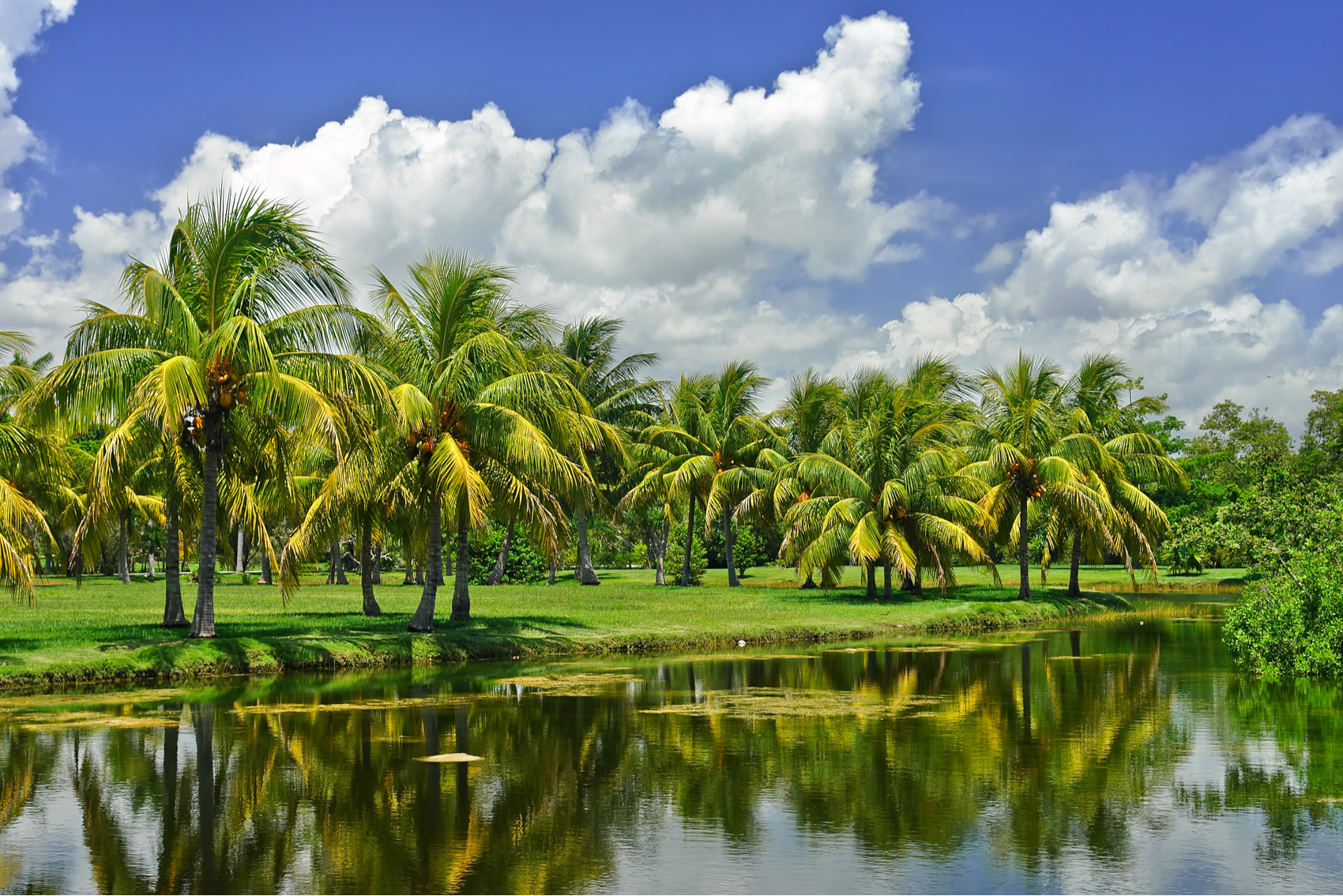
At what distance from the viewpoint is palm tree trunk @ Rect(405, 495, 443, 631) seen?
23.7 m

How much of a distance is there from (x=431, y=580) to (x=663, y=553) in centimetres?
3318

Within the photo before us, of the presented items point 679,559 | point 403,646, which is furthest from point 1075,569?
point 403,646

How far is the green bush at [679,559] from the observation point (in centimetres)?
5612

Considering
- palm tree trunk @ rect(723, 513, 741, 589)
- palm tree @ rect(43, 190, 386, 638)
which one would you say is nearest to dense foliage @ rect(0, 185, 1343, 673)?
palm tree @ rect(43, 190, 386, 638)

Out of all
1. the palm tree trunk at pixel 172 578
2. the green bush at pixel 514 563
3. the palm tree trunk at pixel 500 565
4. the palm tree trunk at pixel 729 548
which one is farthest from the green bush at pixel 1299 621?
the green bush at pixel 514 563

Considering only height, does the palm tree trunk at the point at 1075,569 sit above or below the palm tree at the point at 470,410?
below

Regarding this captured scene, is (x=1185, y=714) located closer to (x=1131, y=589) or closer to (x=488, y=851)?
(x=488, y=851)

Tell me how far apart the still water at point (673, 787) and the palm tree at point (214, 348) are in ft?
15.3

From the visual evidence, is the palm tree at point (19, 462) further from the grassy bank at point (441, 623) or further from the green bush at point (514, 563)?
the green bush at point (514, 563)

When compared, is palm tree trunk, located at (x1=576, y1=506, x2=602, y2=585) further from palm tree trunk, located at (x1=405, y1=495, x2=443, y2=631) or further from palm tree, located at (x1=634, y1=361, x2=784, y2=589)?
palm tree trunk, located at (x1=405, y1=495, x2=443, y2=631)

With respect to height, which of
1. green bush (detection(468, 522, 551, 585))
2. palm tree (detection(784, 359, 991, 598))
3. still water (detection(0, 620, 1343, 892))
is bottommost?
still water (detection(0, 620, 1343, 892))

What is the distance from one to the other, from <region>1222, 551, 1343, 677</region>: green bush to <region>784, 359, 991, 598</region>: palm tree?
13.9 m

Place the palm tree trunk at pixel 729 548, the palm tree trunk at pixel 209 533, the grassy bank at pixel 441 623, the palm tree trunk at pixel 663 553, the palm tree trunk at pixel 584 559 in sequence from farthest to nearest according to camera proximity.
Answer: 1. the palm tree trunk at pixel 663 553
2. the palm tree trunk at pixel 584 559
3. the palm tree trunk at pixel 729 548
4. the palm tree trunk at pixel 209 533
5. the grassy bank at pixel 441 623

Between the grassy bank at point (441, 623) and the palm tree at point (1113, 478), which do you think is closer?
the grassy bank at point (441, 623)
